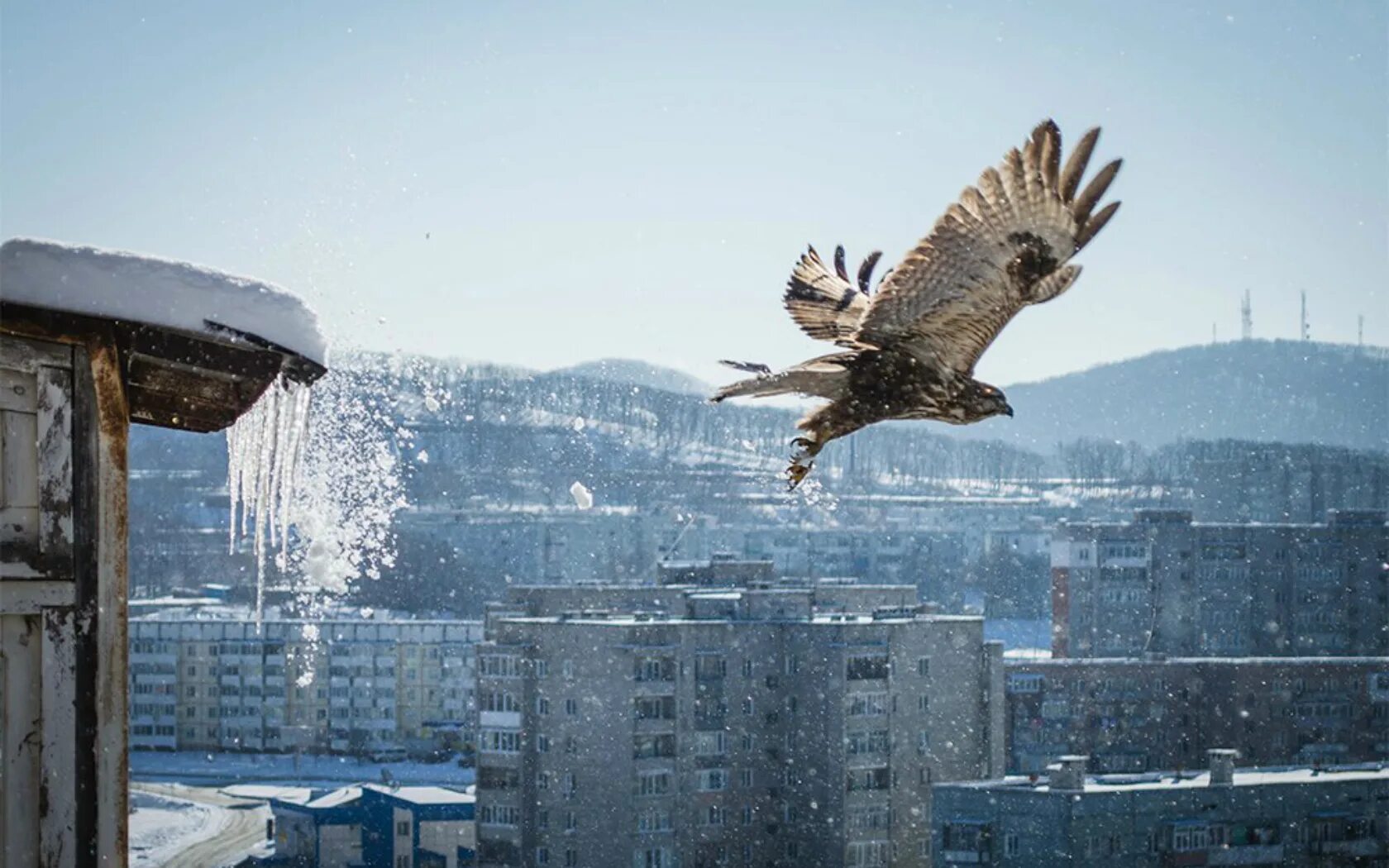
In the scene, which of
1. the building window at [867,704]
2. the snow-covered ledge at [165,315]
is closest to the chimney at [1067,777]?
the building window at [867,704]

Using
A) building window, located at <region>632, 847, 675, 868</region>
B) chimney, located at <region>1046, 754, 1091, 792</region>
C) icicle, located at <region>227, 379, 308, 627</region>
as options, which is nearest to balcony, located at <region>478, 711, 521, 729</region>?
building window, located at <region>632, 847, 675, 868</region>

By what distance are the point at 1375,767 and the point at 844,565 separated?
128 ft

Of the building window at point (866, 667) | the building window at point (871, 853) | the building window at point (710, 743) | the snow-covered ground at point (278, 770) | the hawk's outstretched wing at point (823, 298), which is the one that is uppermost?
the hawk's outstretched wing at point (823, 298)

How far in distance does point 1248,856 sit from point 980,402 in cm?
1707

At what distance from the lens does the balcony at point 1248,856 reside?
17.4 metres

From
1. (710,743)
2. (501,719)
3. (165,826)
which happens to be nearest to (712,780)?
(710,743)

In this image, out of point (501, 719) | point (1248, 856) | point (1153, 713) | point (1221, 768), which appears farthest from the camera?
point (1153, 713)

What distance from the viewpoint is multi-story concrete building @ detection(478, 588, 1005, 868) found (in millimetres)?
18703

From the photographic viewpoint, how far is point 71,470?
7.47 ft

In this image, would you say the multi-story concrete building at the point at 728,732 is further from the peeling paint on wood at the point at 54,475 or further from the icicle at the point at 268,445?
the peeling paint on wood at the point at 54,475

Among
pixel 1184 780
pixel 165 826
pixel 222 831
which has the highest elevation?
pixel 1184 780

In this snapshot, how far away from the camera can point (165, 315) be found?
7.63ft

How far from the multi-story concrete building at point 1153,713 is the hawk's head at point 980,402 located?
80.5ft

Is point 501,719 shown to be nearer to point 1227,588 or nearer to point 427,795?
point 427,795
